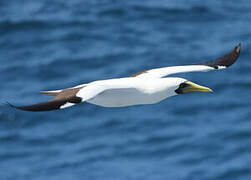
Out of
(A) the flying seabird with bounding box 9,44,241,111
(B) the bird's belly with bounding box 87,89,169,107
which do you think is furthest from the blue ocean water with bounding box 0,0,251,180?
(B) the bird's belly with bounding box 87,89,169,107

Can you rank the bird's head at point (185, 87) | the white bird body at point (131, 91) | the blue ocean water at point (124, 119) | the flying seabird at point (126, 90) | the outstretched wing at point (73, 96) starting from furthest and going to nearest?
1. the blue ocean water at point (124, 119)
2. the bird's head at point (185, 87)
3. the white bird body at point (131, 91)
4. the flying seabird at point (126, 90)
5. the outstretched wing at point (73, 96)

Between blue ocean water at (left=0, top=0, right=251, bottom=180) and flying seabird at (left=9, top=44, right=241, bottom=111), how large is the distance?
12613 millimetres

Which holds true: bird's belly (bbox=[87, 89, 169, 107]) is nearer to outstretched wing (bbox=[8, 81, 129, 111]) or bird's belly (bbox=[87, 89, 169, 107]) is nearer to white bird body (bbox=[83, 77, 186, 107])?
white bird body (bbox=[83, 77, 186, 107])

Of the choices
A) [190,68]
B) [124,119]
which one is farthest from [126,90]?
[124,119]

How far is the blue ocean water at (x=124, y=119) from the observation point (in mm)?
27891

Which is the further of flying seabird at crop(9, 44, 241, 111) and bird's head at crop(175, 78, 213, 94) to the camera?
bird's head at crop(175, 78, 213, 94)

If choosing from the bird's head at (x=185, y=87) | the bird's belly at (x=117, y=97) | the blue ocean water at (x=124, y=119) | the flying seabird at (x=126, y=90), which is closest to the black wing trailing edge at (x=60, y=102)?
the flying seabird at (x=126, y=90)

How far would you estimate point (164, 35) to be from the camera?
32.3m

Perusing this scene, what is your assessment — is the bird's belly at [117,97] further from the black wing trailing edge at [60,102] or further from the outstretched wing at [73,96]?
the black wing trailing edge at [60,102]

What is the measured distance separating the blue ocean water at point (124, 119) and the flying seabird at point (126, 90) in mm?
12613

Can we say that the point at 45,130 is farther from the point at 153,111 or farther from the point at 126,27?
the point at 126,27

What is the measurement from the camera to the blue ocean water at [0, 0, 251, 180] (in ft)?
91.5

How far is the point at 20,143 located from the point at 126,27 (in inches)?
262

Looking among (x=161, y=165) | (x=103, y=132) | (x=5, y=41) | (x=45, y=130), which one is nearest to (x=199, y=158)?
(x=161, y=165)
